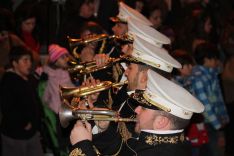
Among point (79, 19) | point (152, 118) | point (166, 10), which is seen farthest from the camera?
point (166, 10)

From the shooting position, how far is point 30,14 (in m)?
8.62

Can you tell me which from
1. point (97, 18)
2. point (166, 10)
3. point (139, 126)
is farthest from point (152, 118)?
point (166, 10)

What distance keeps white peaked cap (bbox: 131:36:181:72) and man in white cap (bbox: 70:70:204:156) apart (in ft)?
3.32

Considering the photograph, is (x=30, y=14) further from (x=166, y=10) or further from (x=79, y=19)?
(x=166, y=10)

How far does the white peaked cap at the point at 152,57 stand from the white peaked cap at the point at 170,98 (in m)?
1.00

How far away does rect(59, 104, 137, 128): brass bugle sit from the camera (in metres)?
4.00

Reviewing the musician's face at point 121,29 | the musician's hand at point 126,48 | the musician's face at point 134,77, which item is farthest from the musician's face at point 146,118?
the musician's face at point 121,29

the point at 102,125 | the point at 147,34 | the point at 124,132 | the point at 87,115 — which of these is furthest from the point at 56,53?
the point at 87,115

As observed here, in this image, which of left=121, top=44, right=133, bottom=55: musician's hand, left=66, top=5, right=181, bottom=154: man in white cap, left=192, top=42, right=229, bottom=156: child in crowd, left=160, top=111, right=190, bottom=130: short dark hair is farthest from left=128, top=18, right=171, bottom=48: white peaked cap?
left=192, top=42, right=229, bottom=156: child in crowd

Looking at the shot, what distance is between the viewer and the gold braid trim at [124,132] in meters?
4.38

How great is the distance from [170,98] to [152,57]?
122 cm

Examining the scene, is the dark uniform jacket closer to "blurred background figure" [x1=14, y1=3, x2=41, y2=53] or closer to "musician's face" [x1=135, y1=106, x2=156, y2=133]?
"musician's face" [x1=135, y1=106, x2=156, y2=133]

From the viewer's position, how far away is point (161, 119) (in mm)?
3623

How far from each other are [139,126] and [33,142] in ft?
10.9
